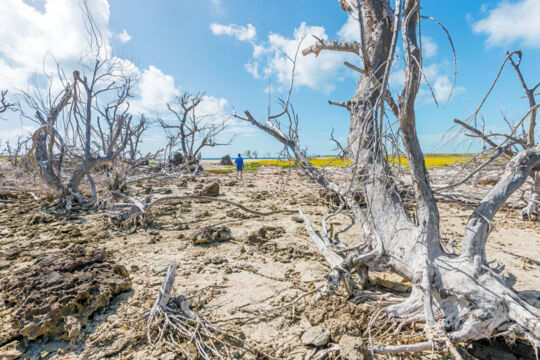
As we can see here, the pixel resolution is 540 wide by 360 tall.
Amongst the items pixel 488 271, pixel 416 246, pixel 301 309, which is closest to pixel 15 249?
pixel 301 309

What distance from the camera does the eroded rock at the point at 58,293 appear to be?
6.72ft

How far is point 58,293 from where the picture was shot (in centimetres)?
229

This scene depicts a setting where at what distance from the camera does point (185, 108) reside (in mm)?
18266

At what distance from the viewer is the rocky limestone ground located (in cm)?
198

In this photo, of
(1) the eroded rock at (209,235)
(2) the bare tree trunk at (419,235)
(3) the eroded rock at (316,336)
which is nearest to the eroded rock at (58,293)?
(1) the eroded rock at (209,235)

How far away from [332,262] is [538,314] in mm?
1490

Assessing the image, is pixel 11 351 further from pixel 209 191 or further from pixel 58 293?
pixel 209 191

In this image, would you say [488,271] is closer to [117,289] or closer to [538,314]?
[538,314]

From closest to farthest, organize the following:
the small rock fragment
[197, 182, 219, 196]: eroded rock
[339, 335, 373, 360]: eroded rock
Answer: [339, 335, 373, 360]: eroded rock → the small rock fragment → [197, 182, 219, 196]: eroded rock

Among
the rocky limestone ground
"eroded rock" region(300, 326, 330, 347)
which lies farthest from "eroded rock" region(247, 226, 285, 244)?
"eroded rock" region(300, 326, 330, 347)

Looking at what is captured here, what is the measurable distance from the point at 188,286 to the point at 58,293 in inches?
47.5

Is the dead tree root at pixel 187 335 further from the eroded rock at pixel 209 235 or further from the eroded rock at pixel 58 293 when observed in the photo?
the eroded rock at pixel 209 235

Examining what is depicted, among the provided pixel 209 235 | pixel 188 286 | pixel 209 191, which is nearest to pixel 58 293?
pixel 188 286

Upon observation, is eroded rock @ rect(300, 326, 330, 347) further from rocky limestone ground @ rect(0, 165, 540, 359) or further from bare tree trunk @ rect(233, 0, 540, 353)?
bare tree trunk @ rect(233, 0, 540, 353)
